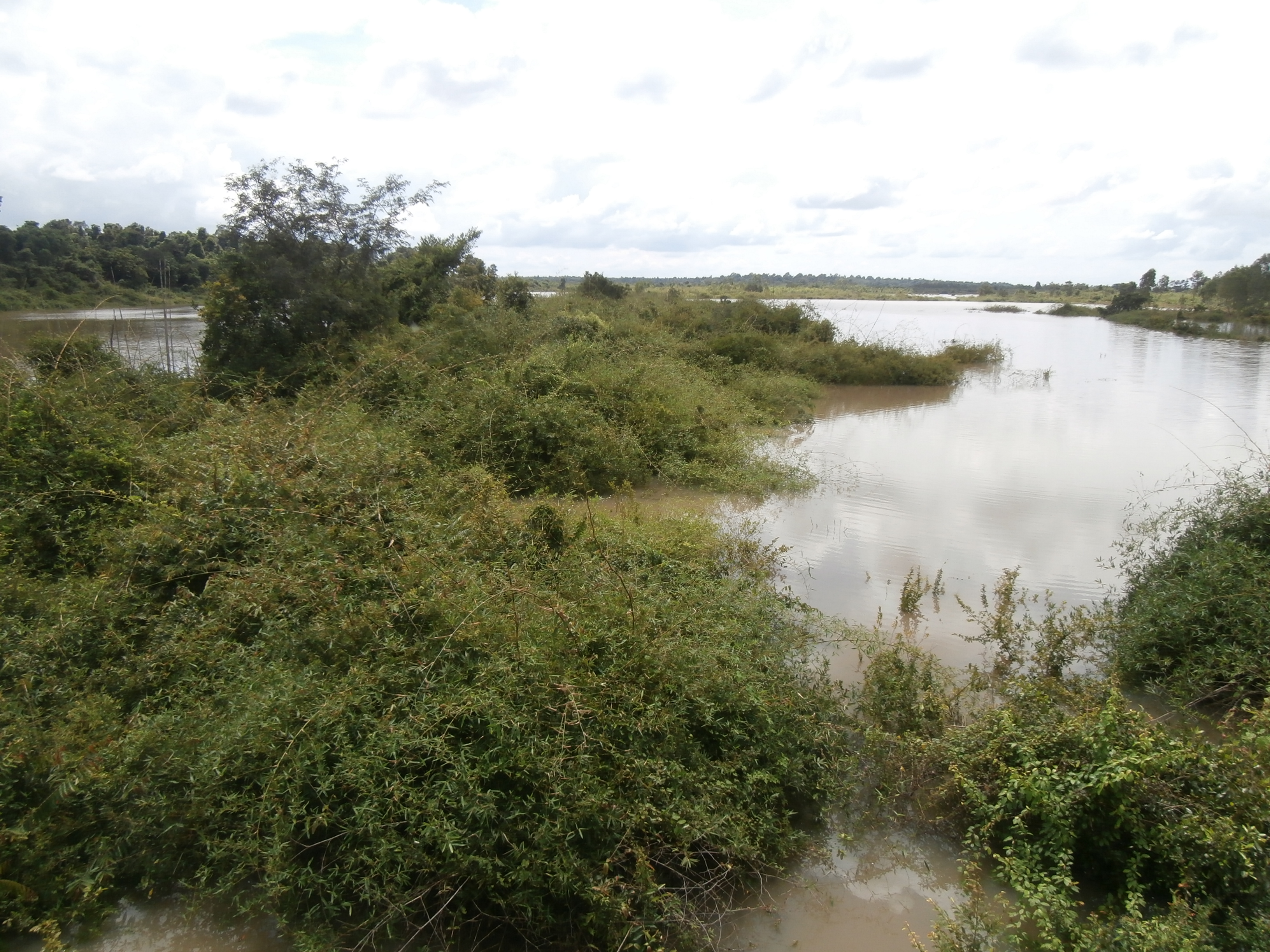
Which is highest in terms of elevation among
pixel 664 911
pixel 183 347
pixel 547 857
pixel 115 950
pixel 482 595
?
pixel 183 347

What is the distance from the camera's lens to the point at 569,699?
3.22m

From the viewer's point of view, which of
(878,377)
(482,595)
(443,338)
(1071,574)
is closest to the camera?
(482,595)

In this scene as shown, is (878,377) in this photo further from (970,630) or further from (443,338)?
(970,630)

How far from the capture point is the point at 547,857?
293 centimetres

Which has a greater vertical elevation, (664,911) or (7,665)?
(7,665)

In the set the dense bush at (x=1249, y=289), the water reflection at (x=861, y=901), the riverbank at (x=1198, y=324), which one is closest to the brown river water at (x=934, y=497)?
the water reflection at (x=861, y=901)

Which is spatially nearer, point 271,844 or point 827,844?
point 271,844

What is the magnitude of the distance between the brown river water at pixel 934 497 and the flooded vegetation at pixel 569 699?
38 millimetres

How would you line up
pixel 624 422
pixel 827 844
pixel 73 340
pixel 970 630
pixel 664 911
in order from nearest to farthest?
pixel 664 911, pixel 827 844, pixel 970 630, pixel 73 340, pixel 624 422

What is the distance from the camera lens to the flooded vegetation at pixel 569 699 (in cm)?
295

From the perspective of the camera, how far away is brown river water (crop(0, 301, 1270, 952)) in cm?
319

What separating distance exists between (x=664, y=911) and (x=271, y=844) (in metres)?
1.57

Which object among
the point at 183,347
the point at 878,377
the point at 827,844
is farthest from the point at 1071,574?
the point at 183,347

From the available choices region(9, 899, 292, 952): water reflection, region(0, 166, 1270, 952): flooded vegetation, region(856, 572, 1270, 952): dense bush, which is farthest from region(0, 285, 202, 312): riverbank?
region(856, 572, 1270, 952): dense bush
